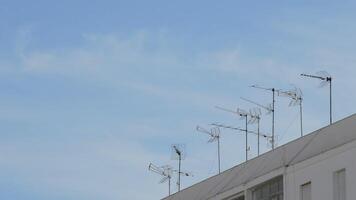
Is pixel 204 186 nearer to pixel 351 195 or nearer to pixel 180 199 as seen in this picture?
pixel 180 199

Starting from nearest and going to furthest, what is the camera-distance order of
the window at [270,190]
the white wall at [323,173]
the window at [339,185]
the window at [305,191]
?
the white wall at [323,173]
the window at [339,185]
the window at [305,191]
the window at [270,190]

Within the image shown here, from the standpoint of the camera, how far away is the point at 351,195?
153ft

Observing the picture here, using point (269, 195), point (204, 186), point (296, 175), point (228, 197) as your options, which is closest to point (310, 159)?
point (296, 175)

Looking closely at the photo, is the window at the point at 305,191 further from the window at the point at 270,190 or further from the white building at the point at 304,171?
the window at the point at 270,190

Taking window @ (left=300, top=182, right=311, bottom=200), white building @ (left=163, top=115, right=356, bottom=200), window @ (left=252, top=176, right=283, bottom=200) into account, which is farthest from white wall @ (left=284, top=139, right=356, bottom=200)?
window @ (left=252, top=176, right=283, bottom=200)

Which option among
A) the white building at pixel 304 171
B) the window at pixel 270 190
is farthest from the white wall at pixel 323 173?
the window at pixel 270 190

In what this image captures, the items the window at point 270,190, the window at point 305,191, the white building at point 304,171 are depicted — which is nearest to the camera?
the white building at point 304,171

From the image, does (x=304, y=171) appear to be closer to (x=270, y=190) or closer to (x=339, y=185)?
(x=339, y=185)

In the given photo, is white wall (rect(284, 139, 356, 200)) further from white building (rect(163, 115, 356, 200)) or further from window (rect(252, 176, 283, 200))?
window (rect(252, 176, 283, 200))

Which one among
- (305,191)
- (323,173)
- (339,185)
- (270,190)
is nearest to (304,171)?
(305,191)

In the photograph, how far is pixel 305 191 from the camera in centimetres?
5012

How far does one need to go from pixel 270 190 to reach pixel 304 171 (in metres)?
3.84

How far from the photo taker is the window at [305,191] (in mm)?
49812

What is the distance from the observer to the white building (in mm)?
47062
